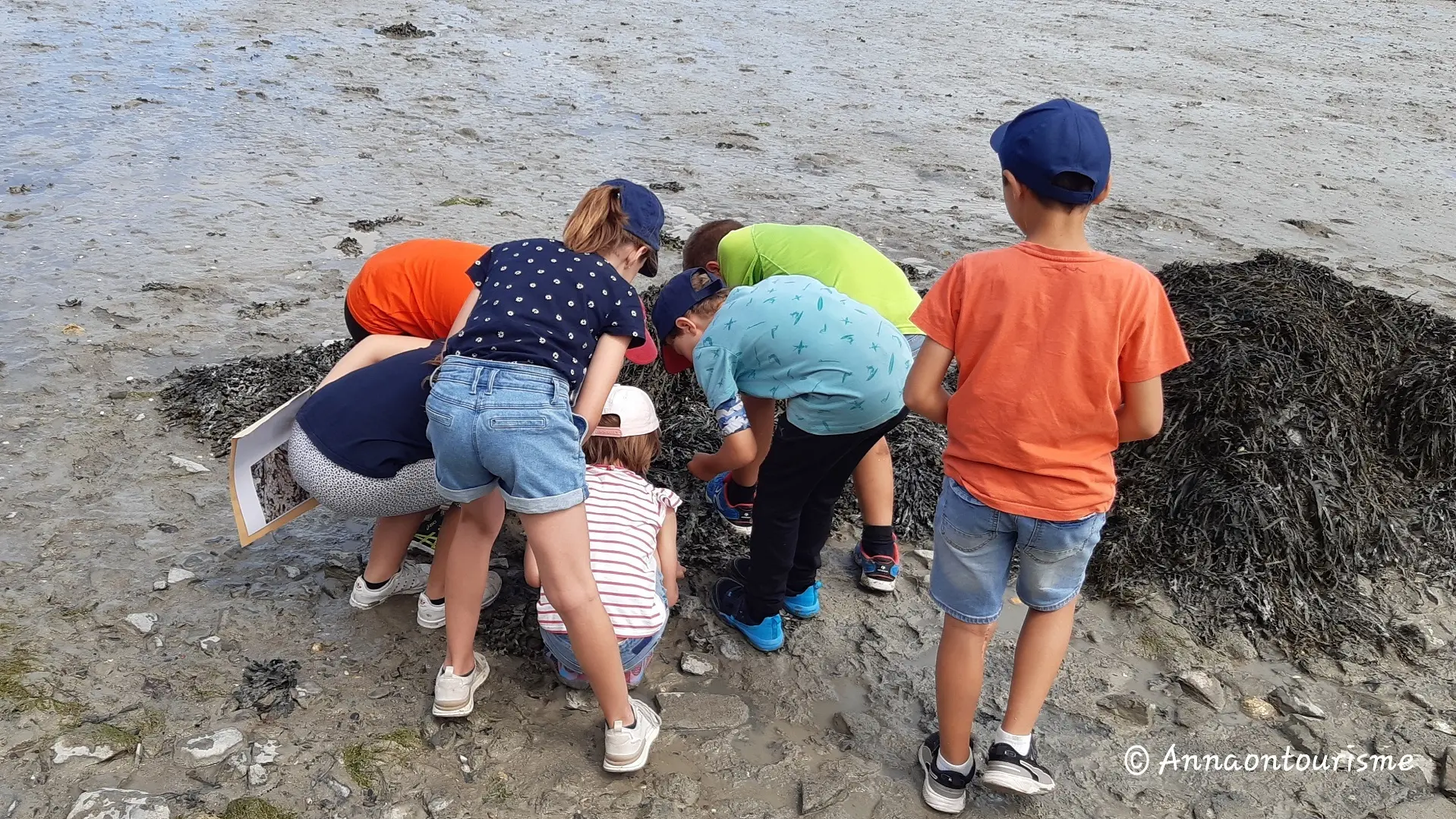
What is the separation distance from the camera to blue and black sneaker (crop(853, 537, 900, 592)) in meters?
3.33

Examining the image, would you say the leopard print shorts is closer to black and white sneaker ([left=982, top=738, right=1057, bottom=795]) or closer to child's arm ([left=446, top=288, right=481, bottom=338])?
child's arm ([left=446, top=288, right=481, bottom=338])

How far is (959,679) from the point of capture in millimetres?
2402

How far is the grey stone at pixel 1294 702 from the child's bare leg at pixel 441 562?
241 cm

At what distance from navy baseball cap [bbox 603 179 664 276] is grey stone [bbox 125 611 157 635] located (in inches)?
68.6

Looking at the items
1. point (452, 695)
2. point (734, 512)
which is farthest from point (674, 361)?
point (452, 695)

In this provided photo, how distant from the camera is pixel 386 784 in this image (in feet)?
7.96

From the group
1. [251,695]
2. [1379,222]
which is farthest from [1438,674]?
[1379,222]

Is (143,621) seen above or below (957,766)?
below

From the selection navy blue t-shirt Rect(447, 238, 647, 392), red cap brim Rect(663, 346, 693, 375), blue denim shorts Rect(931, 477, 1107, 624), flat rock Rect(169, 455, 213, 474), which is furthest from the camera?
flat rock Rect(169, 455, 213, 474)

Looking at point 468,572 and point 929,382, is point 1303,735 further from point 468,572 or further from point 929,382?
point 468,572

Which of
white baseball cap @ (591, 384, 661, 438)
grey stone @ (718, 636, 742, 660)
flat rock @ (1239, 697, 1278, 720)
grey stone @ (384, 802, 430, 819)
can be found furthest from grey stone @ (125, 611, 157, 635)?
flat rock @ (1239, 697, 1278, 720)

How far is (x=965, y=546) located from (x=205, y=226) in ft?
16.6

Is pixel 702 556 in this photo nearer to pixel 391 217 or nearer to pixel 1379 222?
pixel 391 217

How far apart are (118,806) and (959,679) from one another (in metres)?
1.91
